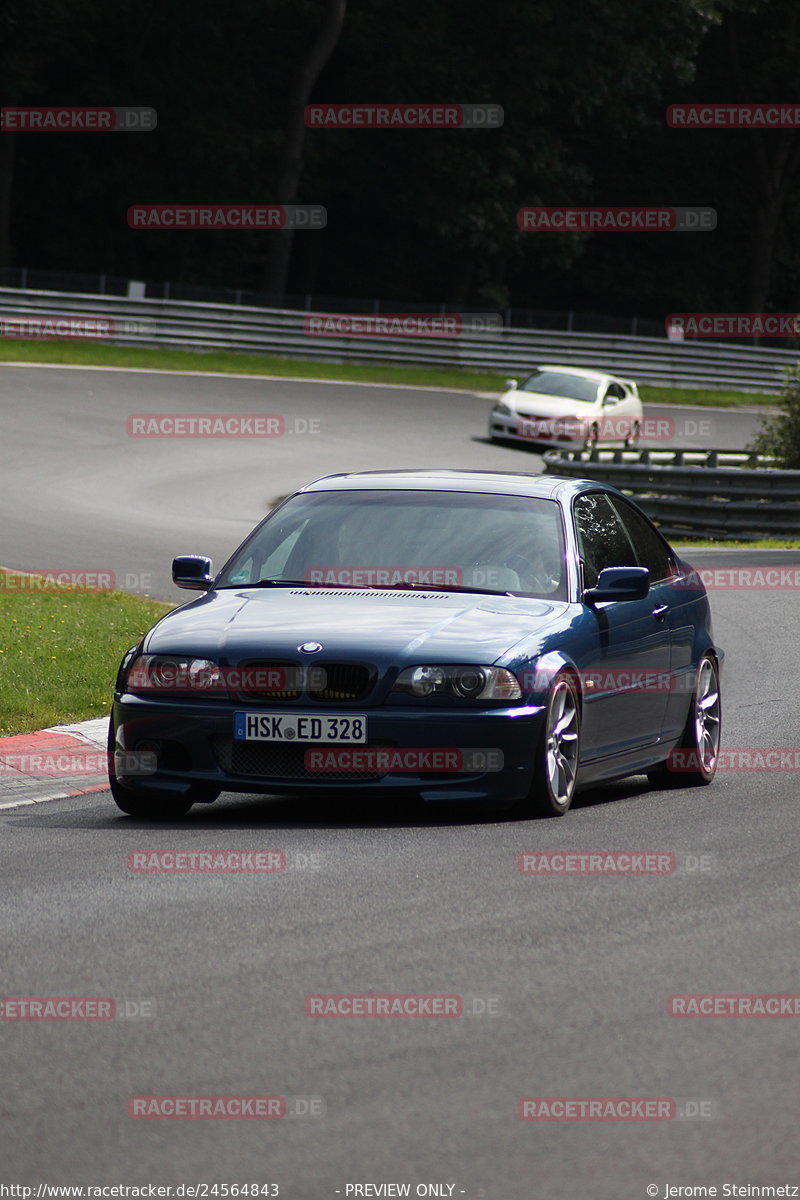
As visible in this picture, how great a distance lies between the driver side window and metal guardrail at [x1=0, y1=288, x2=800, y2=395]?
35.0 m

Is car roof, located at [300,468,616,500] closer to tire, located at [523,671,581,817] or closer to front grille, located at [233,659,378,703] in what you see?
tire, located at [523,671,581,817]

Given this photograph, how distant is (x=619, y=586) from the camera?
9.20m

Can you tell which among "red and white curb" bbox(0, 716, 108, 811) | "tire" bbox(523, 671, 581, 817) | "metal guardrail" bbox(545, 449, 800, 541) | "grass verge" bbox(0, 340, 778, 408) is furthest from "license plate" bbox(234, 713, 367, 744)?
"grass verge" bbox(0, 340, 778, 408)

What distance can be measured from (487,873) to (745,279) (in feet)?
207

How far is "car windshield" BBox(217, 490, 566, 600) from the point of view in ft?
30.5

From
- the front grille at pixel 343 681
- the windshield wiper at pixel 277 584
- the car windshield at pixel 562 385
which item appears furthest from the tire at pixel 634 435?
the front grille at pixel 343 681

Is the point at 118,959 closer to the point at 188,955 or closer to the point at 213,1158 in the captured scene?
the point at 188,955

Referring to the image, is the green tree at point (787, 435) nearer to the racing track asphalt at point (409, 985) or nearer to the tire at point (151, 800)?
the racing track asphalt at point (409, 985)

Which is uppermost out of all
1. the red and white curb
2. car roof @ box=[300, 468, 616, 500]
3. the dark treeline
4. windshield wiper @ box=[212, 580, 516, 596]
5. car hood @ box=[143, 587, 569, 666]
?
the dark treeline

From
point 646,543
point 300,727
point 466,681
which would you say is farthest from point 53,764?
point 646,543

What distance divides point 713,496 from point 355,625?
19190mm

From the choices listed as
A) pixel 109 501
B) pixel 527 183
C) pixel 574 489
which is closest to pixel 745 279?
pixel 527 183

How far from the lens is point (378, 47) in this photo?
2288 inches

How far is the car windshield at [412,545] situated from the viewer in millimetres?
9297
